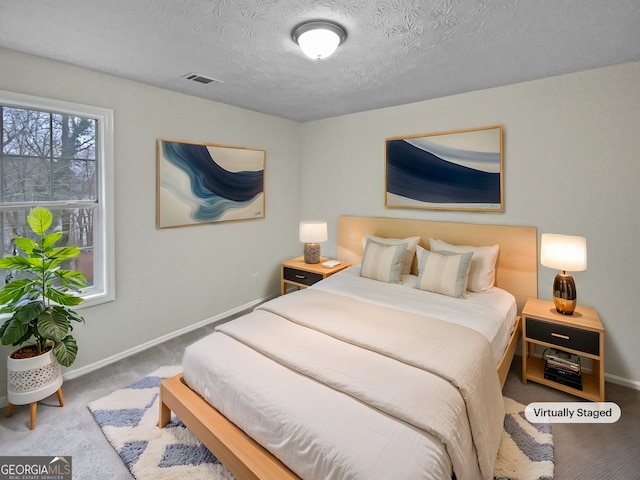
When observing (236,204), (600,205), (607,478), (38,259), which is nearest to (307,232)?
(236,204)

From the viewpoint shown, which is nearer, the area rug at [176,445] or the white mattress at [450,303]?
the area rug at [176,445]

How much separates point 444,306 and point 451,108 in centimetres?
190

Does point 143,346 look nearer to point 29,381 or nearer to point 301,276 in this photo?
point 29,381

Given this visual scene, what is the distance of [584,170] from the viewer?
96.0 inches

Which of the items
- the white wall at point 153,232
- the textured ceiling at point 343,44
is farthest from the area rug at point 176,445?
the textured ceiling at point 343,44

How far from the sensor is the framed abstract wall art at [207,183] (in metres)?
2.94

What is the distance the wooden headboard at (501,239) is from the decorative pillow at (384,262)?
0.31 m

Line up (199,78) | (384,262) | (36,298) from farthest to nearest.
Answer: (384,262)
(199,78)
(36,298)

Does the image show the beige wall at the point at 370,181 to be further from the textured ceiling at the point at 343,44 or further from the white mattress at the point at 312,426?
the white mattress at the point at 312,426

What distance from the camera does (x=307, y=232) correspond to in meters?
3.73

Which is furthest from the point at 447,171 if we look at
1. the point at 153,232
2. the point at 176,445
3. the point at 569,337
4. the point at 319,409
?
the point at 176,445

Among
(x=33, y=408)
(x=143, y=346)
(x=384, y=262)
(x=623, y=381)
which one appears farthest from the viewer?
(x=384, y=262)

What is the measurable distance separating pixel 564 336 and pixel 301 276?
2461 millimetres

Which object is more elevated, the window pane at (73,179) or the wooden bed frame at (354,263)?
the window pane at (73,179)
